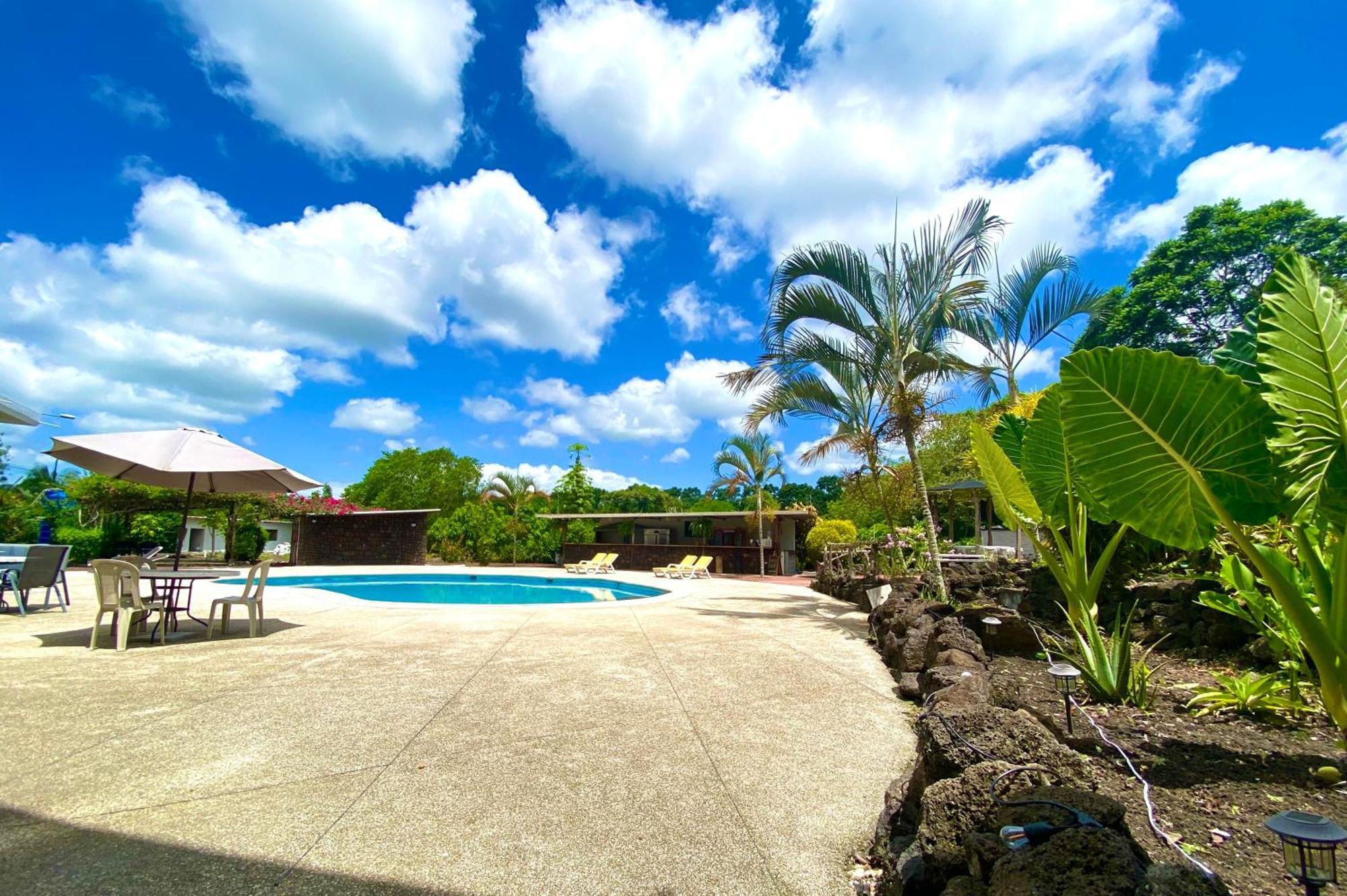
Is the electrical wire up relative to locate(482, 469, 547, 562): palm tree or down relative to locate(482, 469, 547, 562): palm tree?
down

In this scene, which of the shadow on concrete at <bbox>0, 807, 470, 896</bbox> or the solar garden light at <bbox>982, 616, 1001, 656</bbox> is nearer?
the shadow on concrete at <bbox>0, 807, 470, 896</bbox>

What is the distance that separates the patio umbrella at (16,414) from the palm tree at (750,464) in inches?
703

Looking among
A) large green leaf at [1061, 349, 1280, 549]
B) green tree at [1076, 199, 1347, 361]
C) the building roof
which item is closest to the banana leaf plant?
large green leaf at [1061, 349, 1280, 549]

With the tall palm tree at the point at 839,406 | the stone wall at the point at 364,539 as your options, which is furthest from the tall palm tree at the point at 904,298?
the stone wall at the point at 364,539

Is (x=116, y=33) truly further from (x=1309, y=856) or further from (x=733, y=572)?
(x=733, y=572)

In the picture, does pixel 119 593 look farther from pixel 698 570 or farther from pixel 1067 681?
pixel 698 570

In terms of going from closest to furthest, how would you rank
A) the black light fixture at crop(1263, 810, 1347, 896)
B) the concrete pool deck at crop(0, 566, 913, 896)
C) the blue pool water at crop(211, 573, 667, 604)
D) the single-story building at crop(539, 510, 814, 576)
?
the black light fixture at crop(1263, 810, 1347, 896)
the concrete pool deck at crop(0, 566, 913, 896)
the blue pool water at crop(211, 573, 667, 604)
the single-story building at crop(539, 510, 814, 576)

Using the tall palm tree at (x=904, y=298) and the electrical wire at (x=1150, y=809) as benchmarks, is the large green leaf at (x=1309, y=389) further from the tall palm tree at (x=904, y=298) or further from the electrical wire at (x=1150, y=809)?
the tall palm tree at (x=904, y=298)

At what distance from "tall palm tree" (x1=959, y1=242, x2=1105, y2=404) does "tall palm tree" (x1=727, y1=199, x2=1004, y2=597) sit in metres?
0.97

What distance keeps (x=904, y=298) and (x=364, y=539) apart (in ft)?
65.9

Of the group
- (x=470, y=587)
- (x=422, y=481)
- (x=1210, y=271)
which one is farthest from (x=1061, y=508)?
(x=422, y=481)

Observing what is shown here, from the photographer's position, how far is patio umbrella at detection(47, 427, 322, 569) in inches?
251

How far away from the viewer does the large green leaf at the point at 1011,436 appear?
584cm

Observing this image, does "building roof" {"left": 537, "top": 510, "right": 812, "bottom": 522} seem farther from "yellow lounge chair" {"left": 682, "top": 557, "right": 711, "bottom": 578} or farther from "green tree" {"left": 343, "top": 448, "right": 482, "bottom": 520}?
"green tree" {"left": 343, "top": 448, "right": 482, "bottom": 520}
